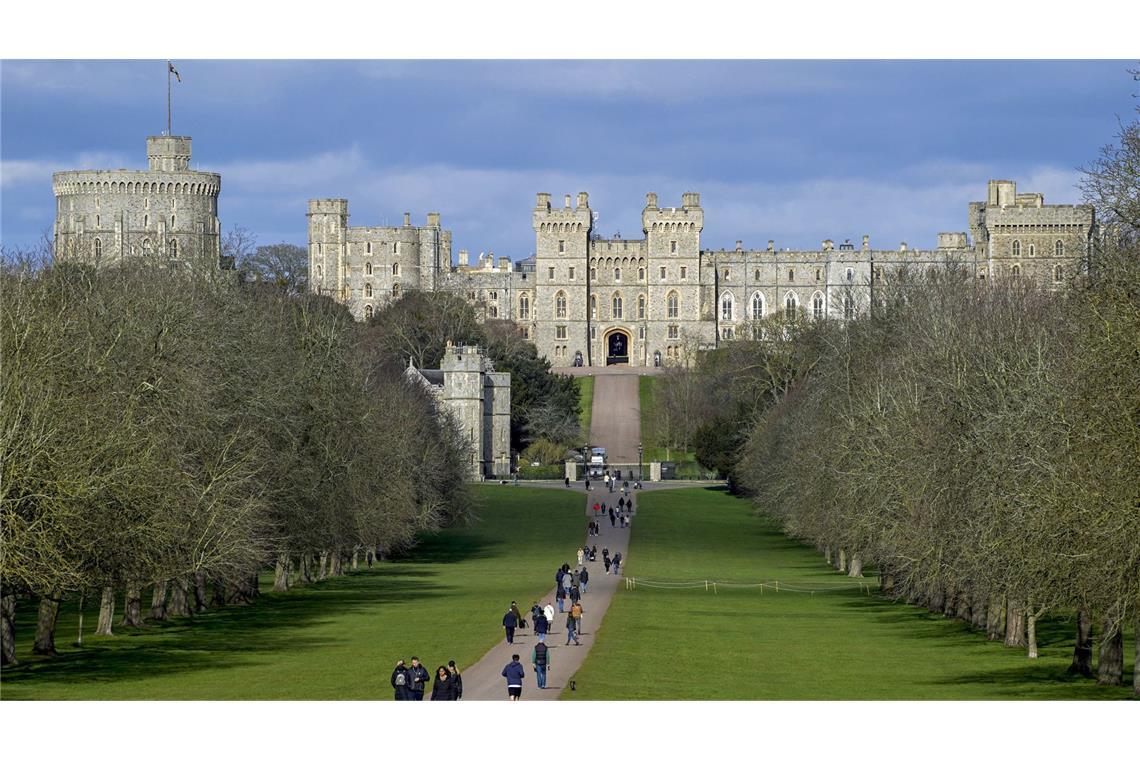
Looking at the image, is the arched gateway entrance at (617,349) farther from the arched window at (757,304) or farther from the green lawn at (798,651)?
the green lawn at (798,651)

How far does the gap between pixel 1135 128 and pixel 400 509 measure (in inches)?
1062

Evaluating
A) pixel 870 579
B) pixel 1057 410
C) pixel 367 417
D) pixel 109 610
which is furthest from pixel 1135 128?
pixel 870 579

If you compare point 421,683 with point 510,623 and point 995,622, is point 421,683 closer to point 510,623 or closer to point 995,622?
point 510,623

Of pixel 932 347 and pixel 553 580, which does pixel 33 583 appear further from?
pixel 553 580

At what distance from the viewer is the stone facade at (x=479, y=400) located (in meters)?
86.8

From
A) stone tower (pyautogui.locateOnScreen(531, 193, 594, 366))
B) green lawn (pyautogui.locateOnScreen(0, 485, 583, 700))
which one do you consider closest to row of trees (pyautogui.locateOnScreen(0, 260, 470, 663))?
green lawn (pyautogui.locateOnScreen(0, 485, 583, 700))

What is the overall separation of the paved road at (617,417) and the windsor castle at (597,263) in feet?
39.7

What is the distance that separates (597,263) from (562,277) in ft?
9.66

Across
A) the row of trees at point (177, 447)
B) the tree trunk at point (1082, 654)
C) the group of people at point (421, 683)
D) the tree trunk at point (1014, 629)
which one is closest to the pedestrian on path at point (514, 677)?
the group of people at point (421, 683)

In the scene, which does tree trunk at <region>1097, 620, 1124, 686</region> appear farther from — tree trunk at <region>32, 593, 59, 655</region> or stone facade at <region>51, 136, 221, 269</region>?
stone facade at <region>51, 136, 221, 269</region>

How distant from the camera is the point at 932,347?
126ft

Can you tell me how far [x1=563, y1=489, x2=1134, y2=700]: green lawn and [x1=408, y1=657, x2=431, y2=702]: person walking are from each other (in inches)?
94.6

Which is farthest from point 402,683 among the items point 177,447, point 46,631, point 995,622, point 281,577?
point 281,577

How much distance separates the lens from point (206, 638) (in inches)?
1273
